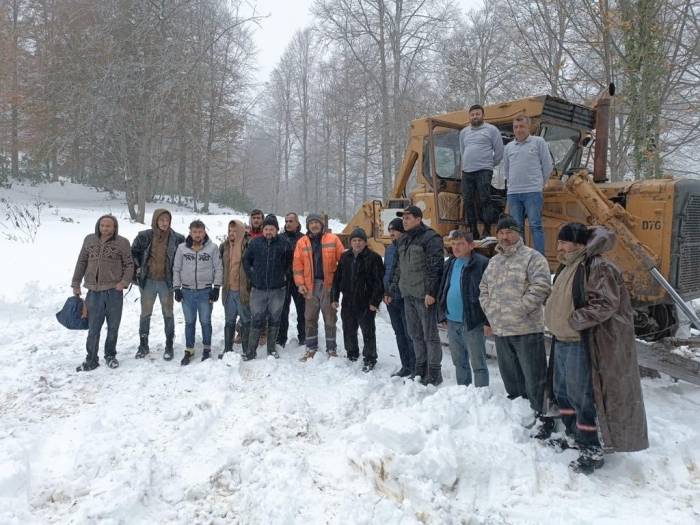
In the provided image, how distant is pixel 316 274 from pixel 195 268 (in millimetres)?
1454

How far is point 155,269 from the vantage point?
5926 mm

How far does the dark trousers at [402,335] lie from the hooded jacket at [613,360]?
230 cm

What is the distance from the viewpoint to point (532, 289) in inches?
157

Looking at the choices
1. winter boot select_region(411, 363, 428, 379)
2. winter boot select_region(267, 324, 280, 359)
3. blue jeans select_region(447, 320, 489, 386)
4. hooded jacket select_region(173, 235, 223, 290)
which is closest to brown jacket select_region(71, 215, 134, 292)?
hooded jacket select_region(173, 235, 223, 290)

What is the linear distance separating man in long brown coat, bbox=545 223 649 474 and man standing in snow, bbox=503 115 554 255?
1.80 meters

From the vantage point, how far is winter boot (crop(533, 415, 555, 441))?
12.7ft

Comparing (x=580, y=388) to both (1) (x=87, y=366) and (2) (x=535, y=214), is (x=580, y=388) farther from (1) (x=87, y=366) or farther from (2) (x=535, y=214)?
(1) (x=87, y=366)

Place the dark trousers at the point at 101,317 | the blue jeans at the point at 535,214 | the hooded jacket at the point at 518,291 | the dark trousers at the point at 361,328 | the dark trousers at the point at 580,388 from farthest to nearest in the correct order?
the dark trousers at the point at 361,328, the dark trousers at the point at 101,317, the blue jeans at the point at 535,214, the hooded jacket at the point at 518,291, the dark trousers at the point at 580,388

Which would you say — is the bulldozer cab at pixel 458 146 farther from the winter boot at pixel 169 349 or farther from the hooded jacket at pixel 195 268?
the winter boot at pixel 169 349

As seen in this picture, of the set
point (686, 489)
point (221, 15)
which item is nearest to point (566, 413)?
point (686, 489)

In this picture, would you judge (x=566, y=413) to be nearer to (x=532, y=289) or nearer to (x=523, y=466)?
(x=523, y=466)

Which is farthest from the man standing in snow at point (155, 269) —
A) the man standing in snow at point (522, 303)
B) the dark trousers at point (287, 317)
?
the man standing in snow at point (522, 303)

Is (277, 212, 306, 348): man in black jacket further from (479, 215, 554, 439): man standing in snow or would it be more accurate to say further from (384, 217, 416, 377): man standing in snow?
(479, 215, 554, 439): man standing in snow

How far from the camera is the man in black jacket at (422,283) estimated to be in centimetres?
497
